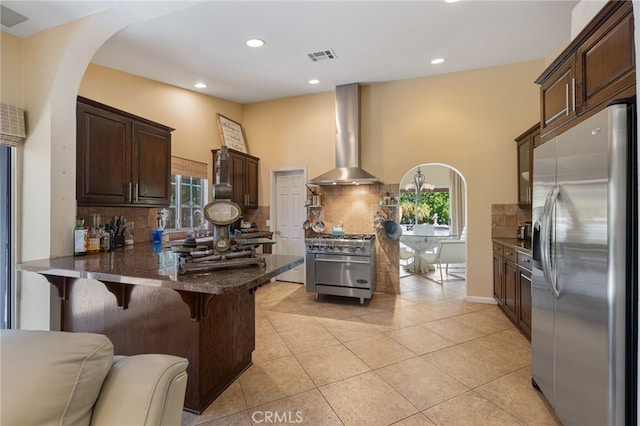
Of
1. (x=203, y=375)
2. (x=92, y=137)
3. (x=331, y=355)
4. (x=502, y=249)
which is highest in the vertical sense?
(x=92, y=137)

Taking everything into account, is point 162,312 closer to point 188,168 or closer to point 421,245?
point 188,168

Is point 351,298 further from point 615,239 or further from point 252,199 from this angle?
point 615,239

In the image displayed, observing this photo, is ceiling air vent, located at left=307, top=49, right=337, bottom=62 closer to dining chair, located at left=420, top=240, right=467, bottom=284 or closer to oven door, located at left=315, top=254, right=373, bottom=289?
oven door, located at left=315, top=254, right=373, bottom=289

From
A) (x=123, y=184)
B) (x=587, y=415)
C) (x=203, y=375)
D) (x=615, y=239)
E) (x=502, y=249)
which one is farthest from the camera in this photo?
(x=502, y=249)

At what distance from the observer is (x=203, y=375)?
6.07ft

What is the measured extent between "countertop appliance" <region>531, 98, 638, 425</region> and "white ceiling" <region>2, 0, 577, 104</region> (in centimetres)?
203

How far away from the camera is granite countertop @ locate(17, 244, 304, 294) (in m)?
1.37

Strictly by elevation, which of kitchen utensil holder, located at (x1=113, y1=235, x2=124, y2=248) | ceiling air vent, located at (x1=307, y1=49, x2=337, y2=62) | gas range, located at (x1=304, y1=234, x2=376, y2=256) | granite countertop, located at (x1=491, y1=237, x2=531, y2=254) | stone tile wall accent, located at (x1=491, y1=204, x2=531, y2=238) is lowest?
gas range, located at (x1=304, y1=234, x2=376, y2=256)

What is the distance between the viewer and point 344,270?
4043 millimetres

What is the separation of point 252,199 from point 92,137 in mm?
2777

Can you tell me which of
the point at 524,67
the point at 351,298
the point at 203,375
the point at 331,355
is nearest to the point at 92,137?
the point at 203,375

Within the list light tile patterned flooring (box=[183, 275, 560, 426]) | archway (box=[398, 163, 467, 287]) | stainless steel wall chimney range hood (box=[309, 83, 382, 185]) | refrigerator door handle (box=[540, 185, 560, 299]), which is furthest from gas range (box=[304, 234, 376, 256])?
refrigerator door handle (box=[540, 185, 560, 299])

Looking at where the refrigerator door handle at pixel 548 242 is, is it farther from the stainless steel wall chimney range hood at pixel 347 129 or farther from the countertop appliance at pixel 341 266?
the stainless steel wall chimney range hood at pixel 347 129

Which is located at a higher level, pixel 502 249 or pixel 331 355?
pixel 502 249
